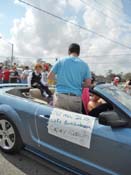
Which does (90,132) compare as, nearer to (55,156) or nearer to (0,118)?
(55,156)

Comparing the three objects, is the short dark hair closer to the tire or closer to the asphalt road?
the tire

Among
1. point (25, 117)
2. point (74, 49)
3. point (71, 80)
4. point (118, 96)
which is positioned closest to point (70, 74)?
point (71, 80)

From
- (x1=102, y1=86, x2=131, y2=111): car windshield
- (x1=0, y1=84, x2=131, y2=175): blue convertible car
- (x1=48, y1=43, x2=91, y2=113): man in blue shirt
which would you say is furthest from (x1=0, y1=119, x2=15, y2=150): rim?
(x1=102, y1=86, x2=131, y2=111): car windshield

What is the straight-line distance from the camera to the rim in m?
4.40

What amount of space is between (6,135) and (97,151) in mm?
1837

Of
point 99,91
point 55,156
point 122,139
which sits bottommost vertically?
point 55,156

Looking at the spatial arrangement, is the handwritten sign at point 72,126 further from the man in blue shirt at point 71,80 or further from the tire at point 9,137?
the tire at point 9,137

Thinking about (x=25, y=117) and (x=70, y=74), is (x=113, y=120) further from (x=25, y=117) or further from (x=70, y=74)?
(x=25, y=117)

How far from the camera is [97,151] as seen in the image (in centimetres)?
315

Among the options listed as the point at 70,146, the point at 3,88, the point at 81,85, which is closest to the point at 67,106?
the point at 81,85

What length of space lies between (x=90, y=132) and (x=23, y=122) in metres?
1.23

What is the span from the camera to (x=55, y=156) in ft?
12.0

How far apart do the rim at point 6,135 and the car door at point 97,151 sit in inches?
33.4

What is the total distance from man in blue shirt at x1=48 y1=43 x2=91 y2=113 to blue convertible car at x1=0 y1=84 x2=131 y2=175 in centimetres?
27
